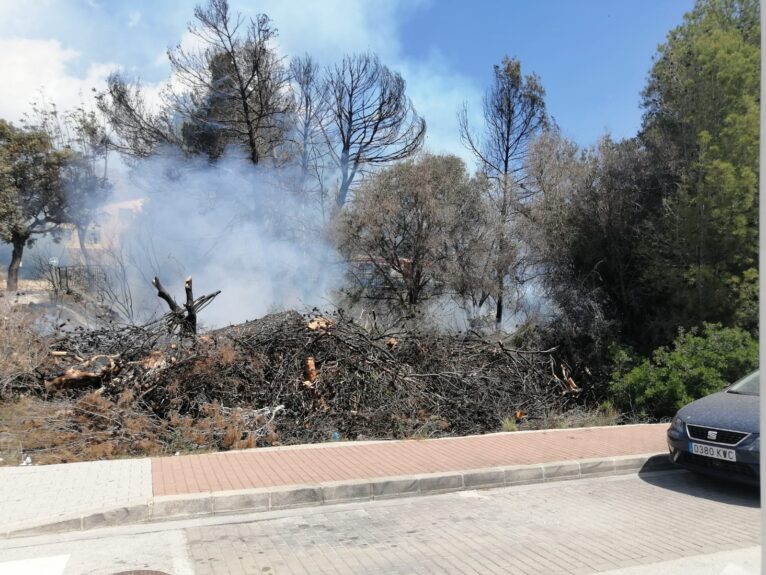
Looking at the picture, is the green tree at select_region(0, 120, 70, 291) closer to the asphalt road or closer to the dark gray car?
the asphalt road

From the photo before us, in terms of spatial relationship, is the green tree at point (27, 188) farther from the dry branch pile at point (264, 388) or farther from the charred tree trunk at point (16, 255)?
the dry branch pile at point (264, 388)

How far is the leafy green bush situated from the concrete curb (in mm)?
3436

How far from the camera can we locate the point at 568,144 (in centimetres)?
1636

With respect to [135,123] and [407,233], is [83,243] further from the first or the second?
[407,233]

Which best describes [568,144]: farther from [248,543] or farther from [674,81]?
[248,543]

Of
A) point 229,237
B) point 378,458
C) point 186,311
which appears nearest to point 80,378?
point 186,311

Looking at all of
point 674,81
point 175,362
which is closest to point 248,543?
point 175,362

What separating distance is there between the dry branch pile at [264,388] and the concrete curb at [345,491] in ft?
6.06

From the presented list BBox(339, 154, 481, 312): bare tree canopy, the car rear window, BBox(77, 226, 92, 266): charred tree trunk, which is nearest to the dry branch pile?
the car rear window

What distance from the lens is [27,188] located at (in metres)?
21.7

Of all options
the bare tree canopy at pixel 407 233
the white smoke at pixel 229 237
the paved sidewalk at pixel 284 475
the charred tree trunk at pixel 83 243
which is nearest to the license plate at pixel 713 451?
the paved sidewalk at pixel 284 475

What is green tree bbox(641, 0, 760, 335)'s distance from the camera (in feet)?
34.8

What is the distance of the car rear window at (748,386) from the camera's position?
642 centimetres

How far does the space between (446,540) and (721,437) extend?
2.96m
